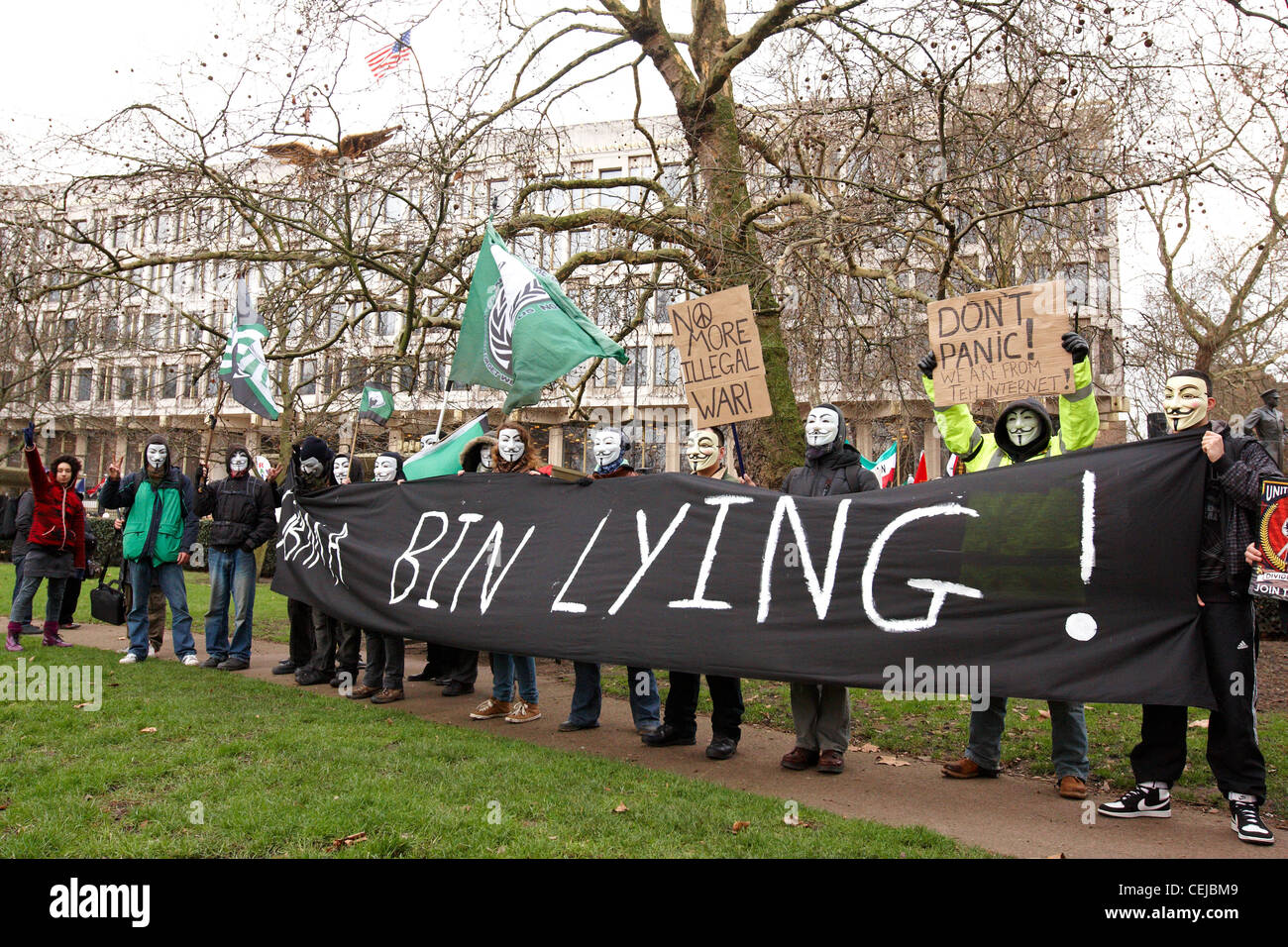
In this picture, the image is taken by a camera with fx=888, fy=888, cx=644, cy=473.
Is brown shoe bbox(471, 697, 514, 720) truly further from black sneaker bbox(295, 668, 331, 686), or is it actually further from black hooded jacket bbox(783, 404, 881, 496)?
black hooded jacket bbox(783, 404, 881, 496)

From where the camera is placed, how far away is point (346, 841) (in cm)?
383

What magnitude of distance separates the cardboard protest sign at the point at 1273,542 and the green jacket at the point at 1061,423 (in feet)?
3.47

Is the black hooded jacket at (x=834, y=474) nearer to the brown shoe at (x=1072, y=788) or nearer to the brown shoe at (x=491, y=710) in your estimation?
the brown shoe at (x=1072, y=788)

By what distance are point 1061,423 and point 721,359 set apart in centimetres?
231

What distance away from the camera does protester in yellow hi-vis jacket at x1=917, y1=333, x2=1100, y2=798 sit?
5016 mm

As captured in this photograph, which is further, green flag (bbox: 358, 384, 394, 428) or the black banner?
green flag (bbox: 358, 384, 394, 428)

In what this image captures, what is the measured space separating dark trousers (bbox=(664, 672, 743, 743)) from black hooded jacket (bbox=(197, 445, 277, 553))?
4597 mm

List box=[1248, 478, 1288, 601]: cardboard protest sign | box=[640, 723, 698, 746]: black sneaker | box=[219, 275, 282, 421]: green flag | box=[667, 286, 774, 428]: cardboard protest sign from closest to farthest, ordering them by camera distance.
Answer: box=[1248, 478, 1288, 601]: cardboard protest sign, box=[640, 723, 698, 746]: black sneaker, box=[667, 286, 774, 428]: cardboard protest sign, box=[219, 275, 282, 421]: green flag

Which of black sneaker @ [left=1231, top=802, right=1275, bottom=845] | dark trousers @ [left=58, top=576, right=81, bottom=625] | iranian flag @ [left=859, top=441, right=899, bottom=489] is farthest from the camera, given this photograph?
iranian flag @ [left=859, top=441, right=899, bottom=489]

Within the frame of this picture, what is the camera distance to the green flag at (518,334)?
668cm

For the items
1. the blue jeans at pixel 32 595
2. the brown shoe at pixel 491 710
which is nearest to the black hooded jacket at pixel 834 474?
the brown shoe at pixel 491 710

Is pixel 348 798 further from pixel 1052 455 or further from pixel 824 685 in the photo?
pixel 1052 455

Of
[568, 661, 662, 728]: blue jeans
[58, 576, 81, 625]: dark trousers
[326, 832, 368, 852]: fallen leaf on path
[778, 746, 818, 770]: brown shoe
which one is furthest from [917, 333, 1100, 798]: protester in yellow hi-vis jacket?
[58, 576, 81, 625]: dark trousers

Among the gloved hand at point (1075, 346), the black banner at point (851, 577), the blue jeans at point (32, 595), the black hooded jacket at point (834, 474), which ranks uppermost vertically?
the gloved hand at point (1075, 346)
